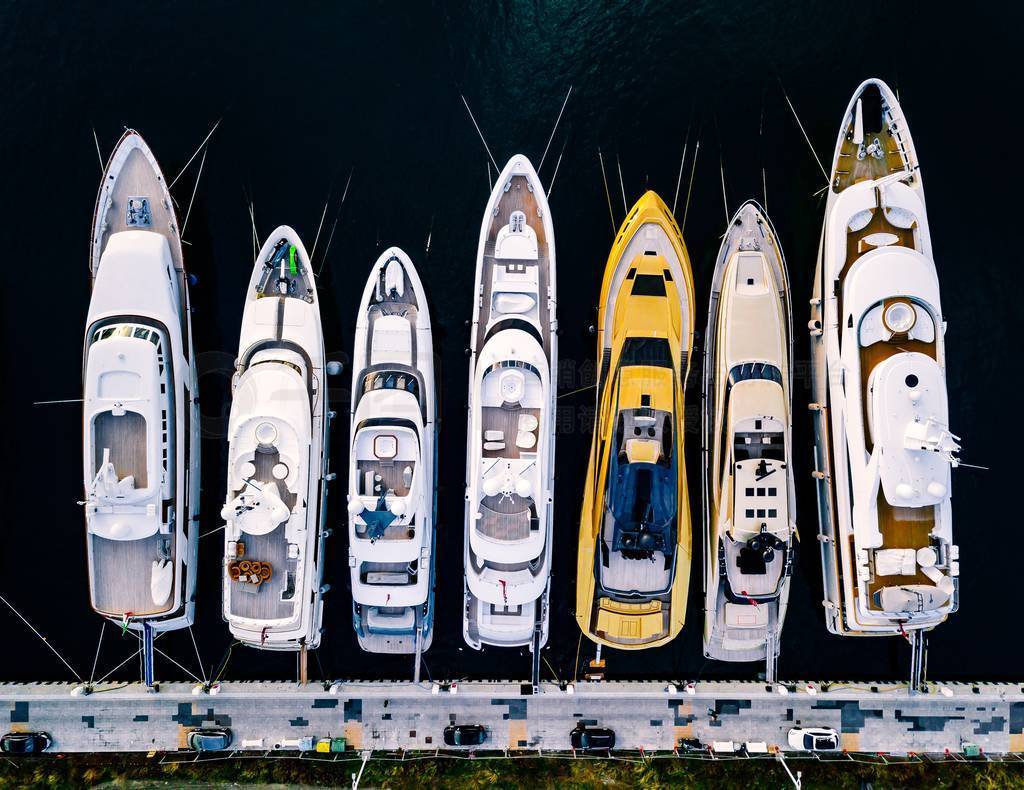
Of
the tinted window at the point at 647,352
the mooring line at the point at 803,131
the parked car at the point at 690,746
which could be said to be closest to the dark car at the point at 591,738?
the parked car at the point at 690,746

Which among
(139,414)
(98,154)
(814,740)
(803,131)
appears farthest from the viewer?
(98,154)

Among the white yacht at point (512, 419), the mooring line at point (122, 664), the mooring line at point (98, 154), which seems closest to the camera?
the white yacht at point (512, 419)

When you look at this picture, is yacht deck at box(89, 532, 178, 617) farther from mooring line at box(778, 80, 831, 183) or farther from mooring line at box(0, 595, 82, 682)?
mooring line at box(778, 80, 831, 183)

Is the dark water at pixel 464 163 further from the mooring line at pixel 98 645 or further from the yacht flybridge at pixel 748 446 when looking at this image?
the yacht flybridge at pixel 748 446

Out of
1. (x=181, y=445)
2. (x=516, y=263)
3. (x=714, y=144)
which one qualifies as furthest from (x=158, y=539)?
(x=714, y=144)

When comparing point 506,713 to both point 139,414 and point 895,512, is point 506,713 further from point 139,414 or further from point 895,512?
point 139,414

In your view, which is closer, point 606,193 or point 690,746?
point 690,746

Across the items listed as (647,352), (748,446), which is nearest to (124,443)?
(647,352)
